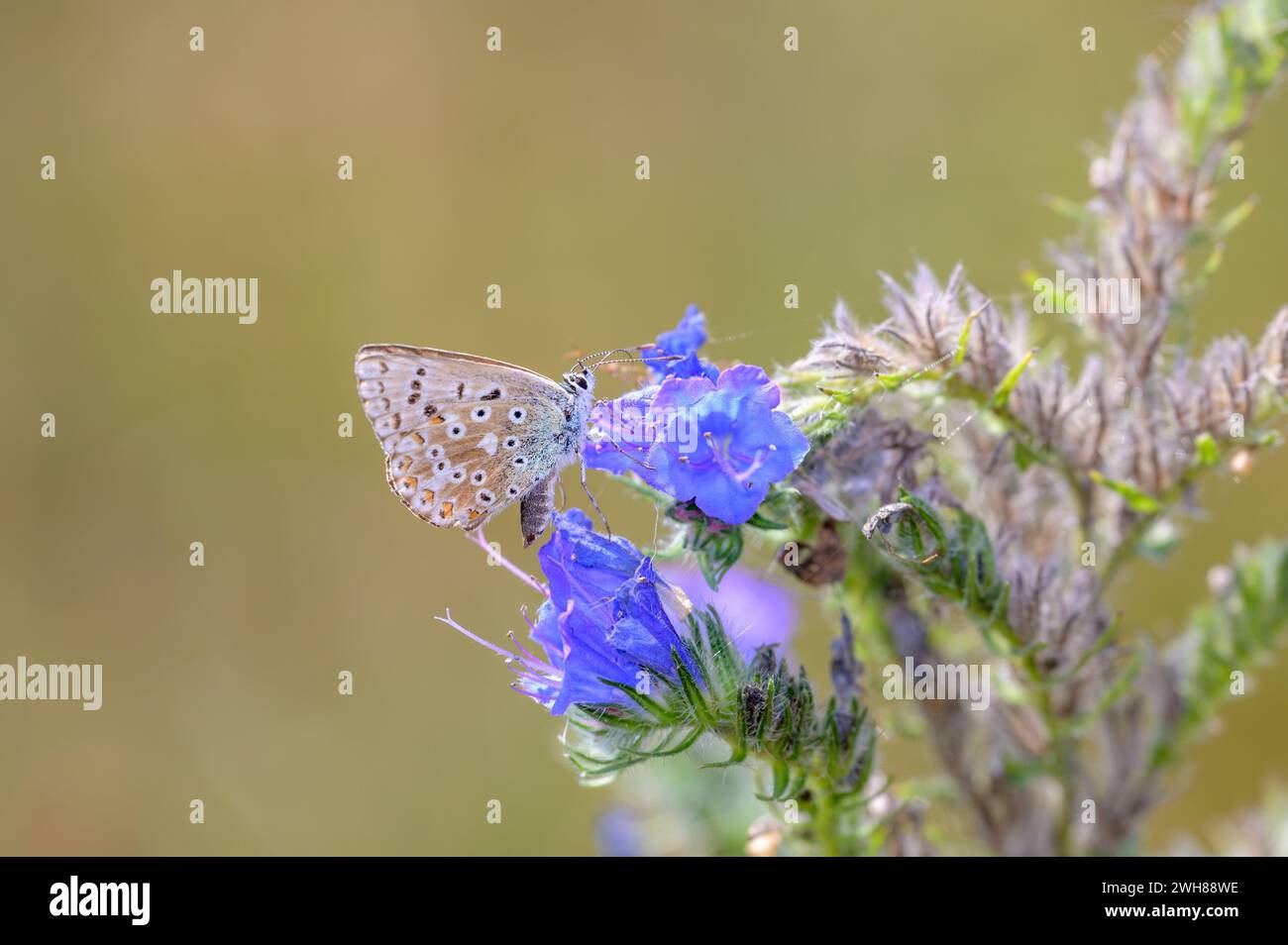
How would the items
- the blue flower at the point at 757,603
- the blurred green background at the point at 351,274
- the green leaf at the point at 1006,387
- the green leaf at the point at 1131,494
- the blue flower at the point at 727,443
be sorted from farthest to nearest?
1. the blurred green background at the point at 351,274
2. the blue flower at the point at 757,603
3. the green leaf at the point at 1131,494
4. the green leaf at the point at 1006,387
5. the blue flower at the point at 727,443

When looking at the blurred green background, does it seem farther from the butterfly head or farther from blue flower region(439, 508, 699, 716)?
blue flower region(439, 508, 699, 716)

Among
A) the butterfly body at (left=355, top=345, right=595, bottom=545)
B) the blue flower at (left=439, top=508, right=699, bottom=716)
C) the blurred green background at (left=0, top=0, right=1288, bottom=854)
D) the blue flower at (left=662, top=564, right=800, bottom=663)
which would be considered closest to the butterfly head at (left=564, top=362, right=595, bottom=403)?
the butterfly body at (left=355, top=345, right=595, bottom=545)

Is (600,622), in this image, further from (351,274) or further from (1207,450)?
(351,274)

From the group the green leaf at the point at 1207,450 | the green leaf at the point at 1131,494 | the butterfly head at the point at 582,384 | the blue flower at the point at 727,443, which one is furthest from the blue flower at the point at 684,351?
the green leaf at the point at 1207,450

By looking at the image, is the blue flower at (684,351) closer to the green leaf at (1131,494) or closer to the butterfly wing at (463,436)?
the butterfly wing at (463,436)

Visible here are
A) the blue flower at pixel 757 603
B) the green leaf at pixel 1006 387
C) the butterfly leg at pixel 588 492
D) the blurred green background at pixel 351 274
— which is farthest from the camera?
the blurred green background at pixel 351 274

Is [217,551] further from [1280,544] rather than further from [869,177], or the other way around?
[1280,544]
